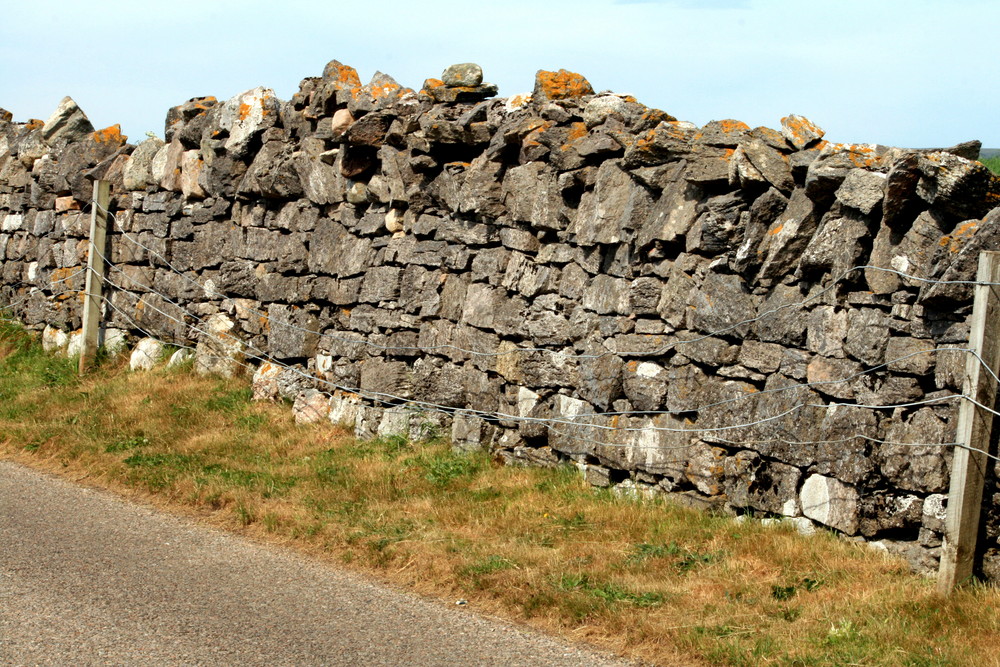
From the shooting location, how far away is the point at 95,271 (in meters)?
12.4

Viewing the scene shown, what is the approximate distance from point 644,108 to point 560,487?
2.95m

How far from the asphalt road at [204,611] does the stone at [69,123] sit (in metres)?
7.67

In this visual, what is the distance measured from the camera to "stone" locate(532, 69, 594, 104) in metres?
8.48

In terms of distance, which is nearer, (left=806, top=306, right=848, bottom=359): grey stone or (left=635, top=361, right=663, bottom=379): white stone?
(left=806, top=306, right=848, bottom=359): grey stone

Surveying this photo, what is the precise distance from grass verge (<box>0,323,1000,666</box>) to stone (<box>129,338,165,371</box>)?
1.21 m

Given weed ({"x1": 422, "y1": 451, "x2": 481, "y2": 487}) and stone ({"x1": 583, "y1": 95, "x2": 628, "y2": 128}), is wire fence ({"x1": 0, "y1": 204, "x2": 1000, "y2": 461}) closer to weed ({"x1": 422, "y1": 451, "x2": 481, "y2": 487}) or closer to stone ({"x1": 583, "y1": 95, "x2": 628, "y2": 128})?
weed ({"x1": 422, "y1": 451, "x2": 481, "y2": 487})

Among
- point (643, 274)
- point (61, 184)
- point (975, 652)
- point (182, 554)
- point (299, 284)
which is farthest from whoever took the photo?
point (61, 184)

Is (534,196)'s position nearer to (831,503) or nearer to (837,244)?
(837,244)

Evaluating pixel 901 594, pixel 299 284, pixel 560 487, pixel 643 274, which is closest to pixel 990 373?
pixel 901 594

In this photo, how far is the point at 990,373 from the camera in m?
5.43

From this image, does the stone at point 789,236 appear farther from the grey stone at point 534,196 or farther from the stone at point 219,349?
the stone at point 219,349

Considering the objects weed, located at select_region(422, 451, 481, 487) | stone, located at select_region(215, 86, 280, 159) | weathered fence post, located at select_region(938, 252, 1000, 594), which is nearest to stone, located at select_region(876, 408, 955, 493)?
weathered fence post, located at select_region(938, 252, 1000, 594)

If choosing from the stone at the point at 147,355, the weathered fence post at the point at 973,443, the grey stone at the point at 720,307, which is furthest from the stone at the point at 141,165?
the weathered fence post at the point at 973,443

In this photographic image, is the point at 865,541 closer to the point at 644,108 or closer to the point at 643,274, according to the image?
the point at 643,274
